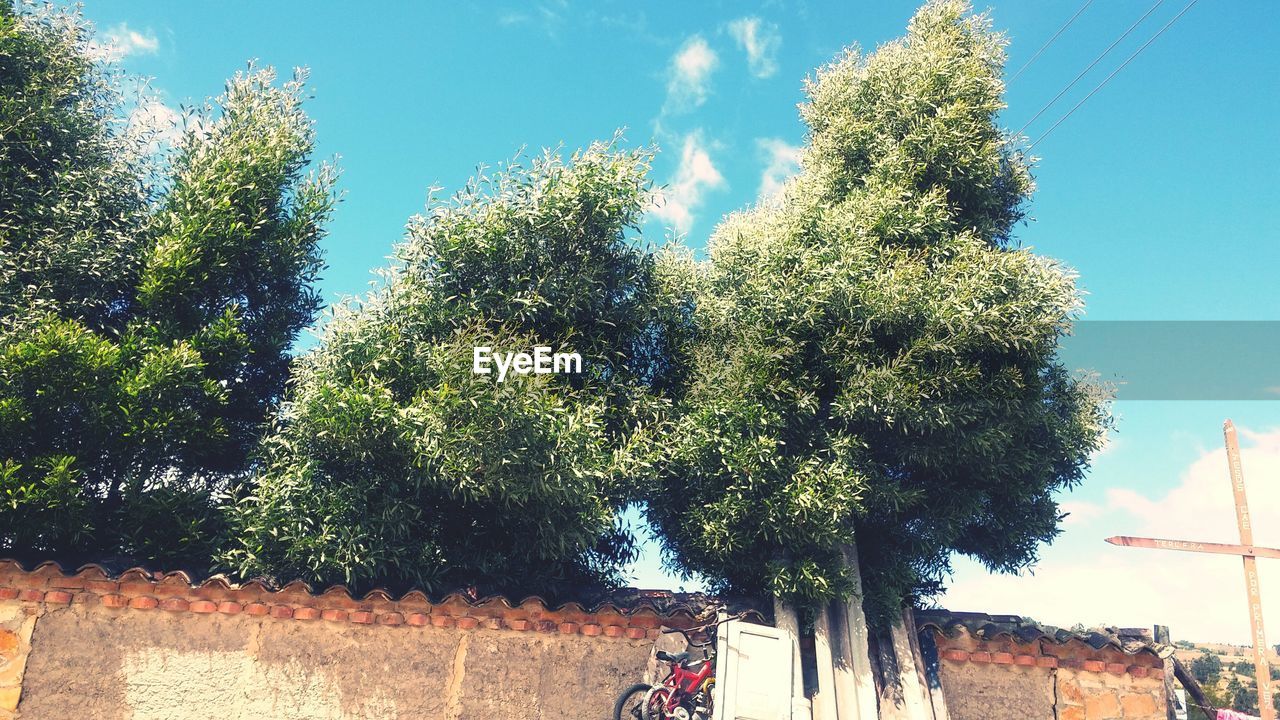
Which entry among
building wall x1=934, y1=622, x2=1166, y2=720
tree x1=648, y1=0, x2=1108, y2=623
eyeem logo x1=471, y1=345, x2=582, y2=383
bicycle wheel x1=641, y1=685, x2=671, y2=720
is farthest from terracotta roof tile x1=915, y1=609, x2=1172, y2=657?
eyeem logo x1=471, y1=345, x2=582, y2=383

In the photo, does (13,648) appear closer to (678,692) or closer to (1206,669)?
(678,692)

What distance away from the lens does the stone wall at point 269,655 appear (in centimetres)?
866

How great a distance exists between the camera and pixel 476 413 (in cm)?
886

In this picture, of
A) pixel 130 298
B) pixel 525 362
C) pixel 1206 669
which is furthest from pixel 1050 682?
pixel 1206 669

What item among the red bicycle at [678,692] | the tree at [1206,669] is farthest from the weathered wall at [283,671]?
the tree at [1206,669]

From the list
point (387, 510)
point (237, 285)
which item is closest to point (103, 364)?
point (237, 285)

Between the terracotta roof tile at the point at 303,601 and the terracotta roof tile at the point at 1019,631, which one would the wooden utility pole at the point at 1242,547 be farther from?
the terracotta roof tile at the point at 303,601

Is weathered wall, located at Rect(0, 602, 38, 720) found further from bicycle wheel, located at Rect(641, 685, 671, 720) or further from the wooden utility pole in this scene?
the wooden utility pole

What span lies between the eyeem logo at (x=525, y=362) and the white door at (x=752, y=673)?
165 inches

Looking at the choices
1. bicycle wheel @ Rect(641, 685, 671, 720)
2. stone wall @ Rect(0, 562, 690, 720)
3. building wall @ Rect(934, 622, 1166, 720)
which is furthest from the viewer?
building wall @ Rect(934, 622, 1166, 720)

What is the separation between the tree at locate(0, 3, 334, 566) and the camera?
9.20 meters

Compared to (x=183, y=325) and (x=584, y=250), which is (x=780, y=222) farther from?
(x=183, y=325)

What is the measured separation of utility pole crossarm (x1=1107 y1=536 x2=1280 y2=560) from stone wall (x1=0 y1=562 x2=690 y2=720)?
781 cm

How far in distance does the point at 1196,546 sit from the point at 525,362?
405 inches
